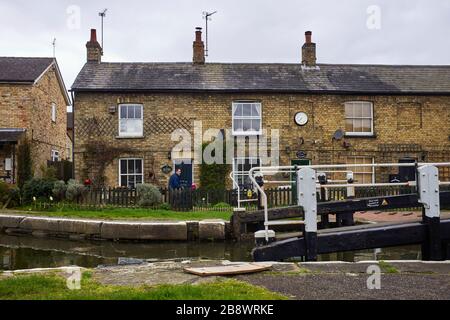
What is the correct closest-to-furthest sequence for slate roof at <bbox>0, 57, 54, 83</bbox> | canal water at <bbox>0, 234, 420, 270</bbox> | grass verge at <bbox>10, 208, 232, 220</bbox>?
canal water at <bbox>0, 234, 420, 270</bbox>
grass verge at <bbox>10, 208, 232, 220</bbox>
slate roof at <bbox>0, 57, 54, 83</bbox>

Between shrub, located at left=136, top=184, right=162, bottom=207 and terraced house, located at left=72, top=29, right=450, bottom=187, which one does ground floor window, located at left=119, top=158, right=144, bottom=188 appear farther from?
shrub, located at left=136, top=184, right=162, bottom=207

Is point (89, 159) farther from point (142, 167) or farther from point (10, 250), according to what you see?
point (10, 250)

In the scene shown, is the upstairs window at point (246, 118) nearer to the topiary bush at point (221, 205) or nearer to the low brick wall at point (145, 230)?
the topiary bush at point (221, 205)

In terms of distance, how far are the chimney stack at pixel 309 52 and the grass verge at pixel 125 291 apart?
60.3 feet

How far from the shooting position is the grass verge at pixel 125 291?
163 inches

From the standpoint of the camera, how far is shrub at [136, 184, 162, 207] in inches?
589

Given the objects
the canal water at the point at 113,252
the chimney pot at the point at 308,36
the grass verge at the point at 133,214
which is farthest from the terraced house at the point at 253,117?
the canal water at the point at 113,252

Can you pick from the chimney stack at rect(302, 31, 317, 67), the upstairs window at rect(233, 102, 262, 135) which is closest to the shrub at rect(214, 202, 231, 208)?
the upstairs window at rect(233, 102, 262, 135)

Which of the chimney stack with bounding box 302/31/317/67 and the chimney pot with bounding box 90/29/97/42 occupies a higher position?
the chimney pot with bounding box 90/29/97/42

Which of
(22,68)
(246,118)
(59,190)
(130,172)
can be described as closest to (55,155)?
(22,68)

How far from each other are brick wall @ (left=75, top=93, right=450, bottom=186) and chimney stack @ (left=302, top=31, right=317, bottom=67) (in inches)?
97.2

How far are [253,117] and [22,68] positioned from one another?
40.0 feet

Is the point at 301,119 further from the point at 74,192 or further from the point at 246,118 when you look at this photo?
the point at 74,192

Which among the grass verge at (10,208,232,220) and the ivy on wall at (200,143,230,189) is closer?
the grass verge at (10,208,232,220)
